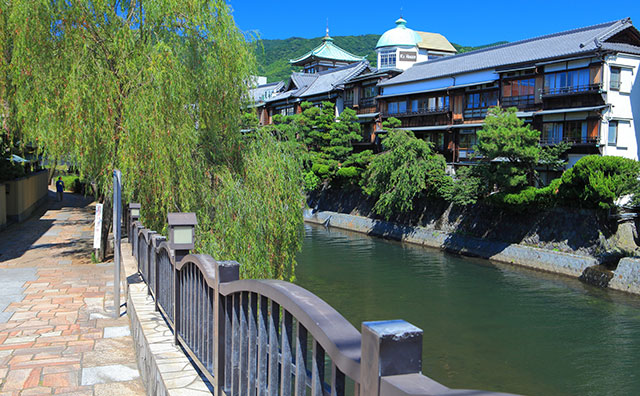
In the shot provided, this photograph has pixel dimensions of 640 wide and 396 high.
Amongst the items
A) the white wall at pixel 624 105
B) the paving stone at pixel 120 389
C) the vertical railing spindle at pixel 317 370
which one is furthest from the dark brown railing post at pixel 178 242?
the white wall at pixel 624 105

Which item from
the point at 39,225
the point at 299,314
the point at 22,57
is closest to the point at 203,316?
the point at 299,314

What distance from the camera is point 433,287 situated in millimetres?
18578

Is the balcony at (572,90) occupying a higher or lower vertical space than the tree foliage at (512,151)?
higher

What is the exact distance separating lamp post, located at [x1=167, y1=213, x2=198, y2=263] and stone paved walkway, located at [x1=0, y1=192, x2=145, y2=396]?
4.81 ft

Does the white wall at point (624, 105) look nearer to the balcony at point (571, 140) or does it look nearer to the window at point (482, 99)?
the balcony at point (571, 140)

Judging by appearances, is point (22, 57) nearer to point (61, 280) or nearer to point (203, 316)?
point (61, 280)

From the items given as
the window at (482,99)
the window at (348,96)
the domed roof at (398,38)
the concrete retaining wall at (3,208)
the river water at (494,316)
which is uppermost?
the domed roof at (398,38)

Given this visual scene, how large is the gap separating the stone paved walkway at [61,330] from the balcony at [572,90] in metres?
21.0

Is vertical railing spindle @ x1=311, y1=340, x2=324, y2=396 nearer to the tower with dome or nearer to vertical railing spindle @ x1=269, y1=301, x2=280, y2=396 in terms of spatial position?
vertical railing spindle @ x1=269, y1=301, x2=280, y2=396

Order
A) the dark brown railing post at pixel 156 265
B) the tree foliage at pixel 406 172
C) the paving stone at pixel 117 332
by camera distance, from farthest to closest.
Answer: the tree foliage at pixel 406 172
the paving stone at pixel 117 332
the dark brown railing post at pixel 156 265

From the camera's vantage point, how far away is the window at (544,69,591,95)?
2311cm

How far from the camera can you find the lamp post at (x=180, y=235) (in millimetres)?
5393

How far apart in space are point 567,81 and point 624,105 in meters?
2.66

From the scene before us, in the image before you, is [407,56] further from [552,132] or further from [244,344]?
[244,344]
